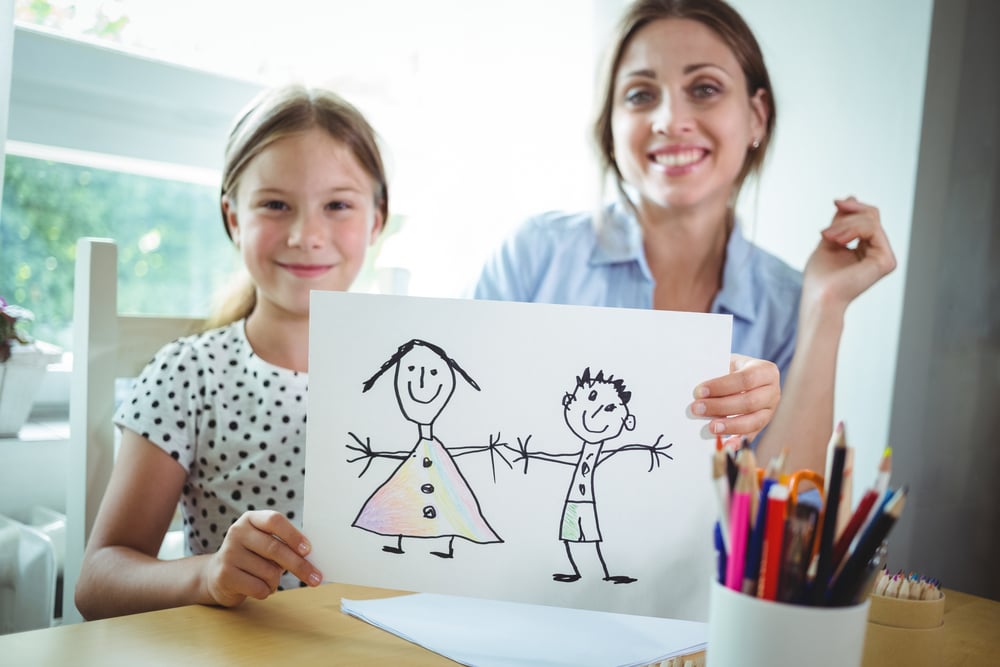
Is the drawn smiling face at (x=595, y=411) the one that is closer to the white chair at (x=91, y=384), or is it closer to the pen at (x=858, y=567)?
the pen at (x=858, y=567)

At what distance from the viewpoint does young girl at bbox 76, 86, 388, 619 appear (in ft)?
2.97

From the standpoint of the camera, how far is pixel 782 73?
1546 mm

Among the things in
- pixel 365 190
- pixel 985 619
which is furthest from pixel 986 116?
pixel 365 190

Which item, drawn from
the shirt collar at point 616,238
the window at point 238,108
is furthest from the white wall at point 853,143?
the window at point 238,108

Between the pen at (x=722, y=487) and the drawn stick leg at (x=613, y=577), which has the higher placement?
the pen at (x=722, y=487)

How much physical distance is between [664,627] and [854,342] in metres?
0.94

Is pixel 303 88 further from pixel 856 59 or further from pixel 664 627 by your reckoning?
pixel 856 59

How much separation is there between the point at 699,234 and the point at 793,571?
1.02 m

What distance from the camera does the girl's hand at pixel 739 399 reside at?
2.04 ft

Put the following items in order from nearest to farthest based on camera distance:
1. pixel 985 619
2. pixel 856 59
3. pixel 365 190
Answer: pixel 985 619
pixel 365 190
pixel 856 59

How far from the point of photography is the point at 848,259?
1.23 metres

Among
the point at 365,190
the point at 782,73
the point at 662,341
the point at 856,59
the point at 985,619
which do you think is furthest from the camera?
the point at 782,73

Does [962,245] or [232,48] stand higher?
[232,48]

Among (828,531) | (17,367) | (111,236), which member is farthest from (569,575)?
(111,236)
